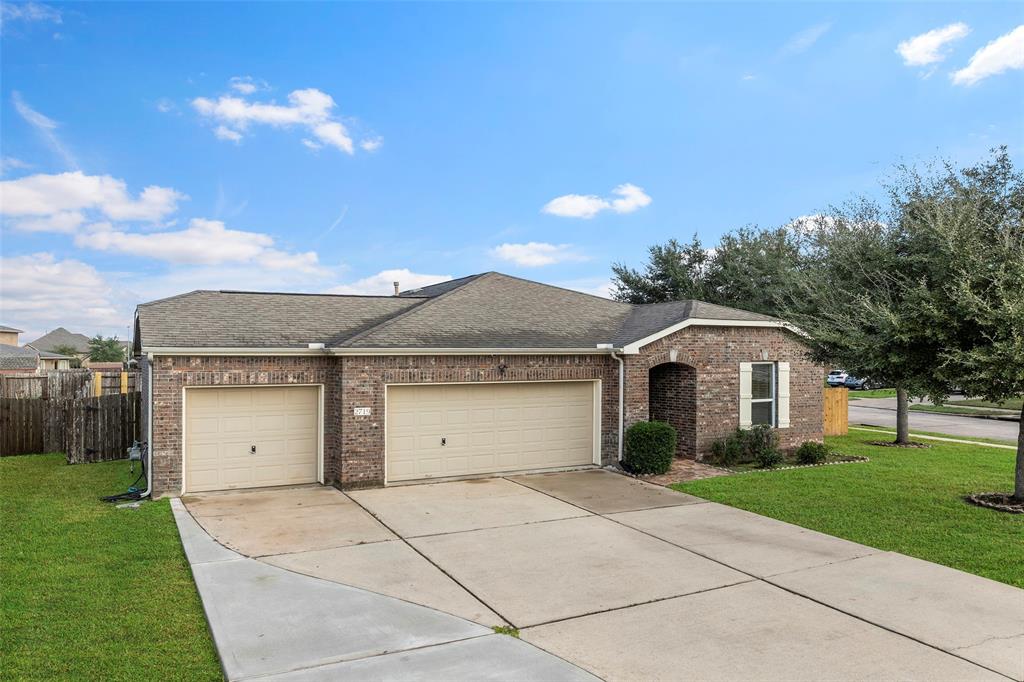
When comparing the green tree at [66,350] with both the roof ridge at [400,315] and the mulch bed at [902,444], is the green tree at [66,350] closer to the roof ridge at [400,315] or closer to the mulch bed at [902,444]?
the roof ridge at [400,315]

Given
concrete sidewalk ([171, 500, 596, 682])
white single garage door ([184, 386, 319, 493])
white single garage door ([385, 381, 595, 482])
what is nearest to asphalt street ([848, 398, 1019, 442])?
white single garage door ([385, 381, 595, 482])

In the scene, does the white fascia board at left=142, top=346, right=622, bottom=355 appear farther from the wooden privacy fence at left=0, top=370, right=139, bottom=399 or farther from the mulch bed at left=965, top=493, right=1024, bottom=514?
the wooden privacy fence at left=0, top=370, right=139, bottom=399

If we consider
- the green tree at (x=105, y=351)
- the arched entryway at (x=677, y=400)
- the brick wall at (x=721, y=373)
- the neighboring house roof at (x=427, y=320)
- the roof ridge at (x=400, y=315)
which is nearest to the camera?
the neighboring house roof at (x=427, y=320)

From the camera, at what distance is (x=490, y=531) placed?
905 cm

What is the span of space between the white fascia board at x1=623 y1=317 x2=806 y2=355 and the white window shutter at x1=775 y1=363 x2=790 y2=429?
107 cm

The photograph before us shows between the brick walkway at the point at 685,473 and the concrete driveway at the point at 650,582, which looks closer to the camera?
the concrete driveway at the point at 650,582

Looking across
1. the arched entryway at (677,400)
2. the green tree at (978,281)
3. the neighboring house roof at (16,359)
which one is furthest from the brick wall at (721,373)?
the neighboring house roof at (16,359)

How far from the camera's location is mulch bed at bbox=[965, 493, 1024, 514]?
995cm

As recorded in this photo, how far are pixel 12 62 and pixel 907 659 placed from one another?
1587cm

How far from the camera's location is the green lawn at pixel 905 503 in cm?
814

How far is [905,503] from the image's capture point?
10.6m

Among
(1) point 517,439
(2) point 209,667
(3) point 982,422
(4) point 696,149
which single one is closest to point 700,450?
(1) point 517,439

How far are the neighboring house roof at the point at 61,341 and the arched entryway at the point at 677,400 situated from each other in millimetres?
77886

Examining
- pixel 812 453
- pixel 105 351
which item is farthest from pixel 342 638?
pixel 105 351
